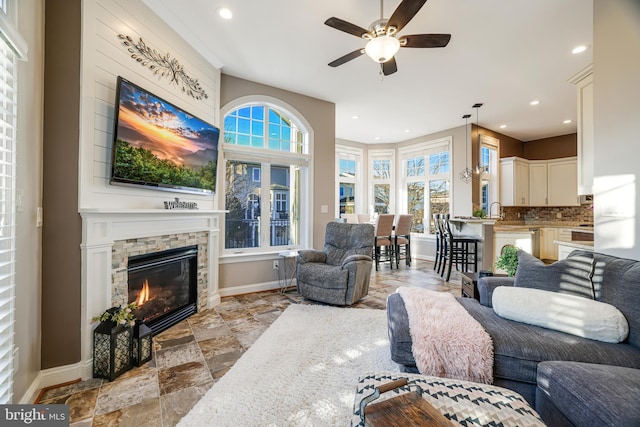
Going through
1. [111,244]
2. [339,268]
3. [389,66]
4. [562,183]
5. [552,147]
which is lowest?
[339,268]

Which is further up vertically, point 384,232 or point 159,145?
point 159,145

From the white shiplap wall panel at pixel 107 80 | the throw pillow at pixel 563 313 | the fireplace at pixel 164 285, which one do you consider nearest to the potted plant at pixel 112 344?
the fireplace at pixel 164 285

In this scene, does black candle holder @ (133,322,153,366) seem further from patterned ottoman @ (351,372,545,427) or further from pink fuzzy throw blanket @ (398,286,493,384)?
pink fuzzy throw blanket @ (398,286,493,384)

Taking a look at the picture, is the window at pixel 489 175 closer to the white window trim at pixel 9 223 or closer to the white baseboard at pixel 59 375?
the white baseboard at pixel 59 375

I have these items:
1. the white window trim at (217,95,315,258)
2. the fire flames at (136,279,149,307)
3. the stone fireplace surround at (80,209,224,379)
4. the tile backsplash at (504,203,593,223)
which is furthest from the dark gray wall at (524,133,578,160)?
the fire flames at (136,279,149,307)

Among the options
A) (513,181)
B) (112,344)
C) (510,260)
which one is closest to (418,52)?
(510,260)

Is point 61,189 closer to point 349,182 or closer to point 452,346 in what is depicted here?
point 452,346

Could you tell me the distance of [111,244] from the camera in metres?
2.12

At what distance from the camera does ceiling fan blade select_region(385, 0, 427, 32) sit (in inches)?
73.4

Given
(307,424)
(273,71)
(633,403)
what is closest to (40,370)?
(307,424)

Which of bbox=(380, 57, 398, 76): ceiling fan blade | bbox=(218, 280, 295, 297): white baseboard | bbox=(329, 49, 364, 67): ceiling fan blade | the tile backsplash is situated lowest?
bbox=(218, 280, 295, 297): white baseboard

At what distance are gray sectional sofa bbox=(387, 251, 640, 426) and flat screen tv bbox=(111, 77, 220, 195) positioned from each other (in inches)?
94.1

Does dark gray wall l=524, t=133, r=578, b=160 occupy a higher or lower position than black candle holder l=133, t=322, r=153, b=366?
higher

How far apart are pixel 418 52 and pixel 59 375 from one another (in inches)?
177
